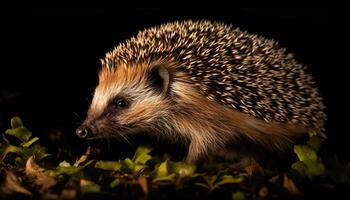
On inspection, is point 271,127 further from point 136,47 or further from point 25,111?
point 25,111

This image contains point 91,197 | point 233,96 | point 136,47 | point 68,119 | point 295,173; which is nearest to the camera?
point 91,197

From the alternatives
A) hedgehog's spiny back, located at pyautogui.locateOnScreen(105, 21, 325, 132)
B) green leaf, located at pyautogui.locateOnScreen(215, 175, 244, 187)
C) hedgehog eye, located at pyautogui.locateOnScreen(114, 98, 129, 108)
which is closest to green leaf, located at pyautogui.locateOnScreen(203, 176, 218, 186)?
green leaf, located at pyautogui.locateOnScreen(215, 175, 244, 187)

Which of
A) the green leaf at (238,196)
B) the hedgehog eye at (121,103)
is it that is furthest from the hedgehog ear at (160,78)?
the green leaf at (238,196)

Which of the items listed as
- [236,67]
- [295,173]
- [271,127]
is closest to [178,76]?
[236,67]

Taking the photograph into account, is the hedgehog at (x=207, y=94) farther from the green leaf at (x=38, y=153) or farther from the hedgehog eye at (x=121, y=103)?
the green leaf at (x=38, y=153)

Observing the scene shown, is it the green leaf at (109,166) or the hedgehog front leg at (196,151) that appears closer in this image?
the green leaf at (109,166)

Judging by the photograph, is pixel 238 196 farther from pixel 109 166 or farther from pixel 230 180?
pixel 109 166
